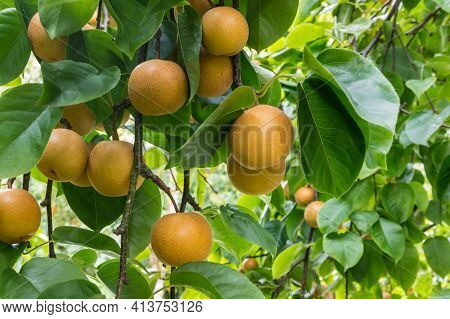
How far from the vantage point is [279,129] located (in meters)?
0.62

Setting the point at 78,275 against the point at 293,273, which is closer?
the point at 78,275

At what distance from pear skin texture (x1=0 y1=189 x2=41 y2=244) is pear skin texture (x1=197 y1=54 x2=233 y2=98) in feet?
0.87

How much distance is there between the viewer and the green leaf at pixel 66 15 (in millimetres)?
590

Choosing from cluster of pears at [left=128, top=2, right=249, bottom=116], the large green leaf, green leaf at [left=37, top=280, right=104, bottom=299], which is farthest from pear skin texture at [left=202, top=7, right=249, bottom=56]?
green leaf at [left=37, top=280, right=104, bottom=299]

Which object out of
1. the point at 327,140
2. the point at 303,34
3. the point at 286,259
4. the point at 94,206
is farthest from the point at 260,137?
the point at 286,259

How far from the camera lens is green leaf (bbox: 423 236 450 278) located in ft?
4.99

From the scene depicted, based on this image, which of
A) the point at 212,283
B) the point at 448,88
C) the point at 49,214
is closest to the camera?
the point at 212,283

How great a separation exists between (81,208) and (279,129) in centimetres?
35

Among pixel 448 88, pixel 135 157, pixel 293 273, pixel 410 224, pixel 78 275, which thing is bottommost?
pixel 293 273

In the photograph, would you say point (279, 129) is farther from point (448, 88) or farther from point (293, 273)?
point (293, 273)

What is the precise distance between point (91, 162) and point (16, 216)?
0.38 ft

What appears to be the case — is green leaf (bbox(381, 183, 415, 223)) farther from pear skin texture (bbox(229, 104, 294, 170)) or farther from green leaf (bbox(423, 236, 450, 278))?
pear skin texture (bbox(229, 104, 294, 170))

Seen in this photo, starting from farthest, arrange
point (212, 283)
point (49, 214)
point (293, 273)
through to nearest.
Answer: point (293, 273), point (49, 214), point (212, 283)
